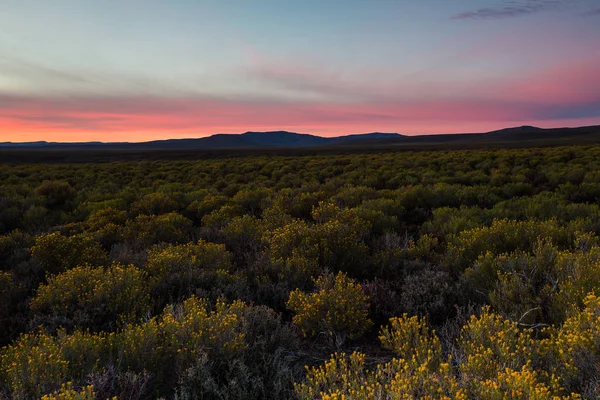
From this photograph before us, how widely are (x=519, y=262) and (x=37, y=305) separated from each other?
669 cm

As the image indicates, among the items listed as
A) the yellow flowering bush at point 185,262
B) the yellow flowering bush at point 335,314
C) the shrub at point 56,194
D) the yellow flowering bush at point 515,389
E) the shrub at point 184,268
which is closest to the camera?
the yellow flowering bush at point 515,389

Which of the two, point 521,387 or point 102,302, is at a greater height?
point 521,387

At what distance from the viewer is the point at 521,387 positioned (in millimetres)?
2359

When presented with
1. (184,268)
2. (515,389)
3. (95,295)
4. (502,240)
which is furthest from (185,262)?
(502,240)

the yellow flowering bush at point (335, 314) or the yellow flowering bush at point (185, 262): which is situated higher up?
the yellow flowering bush at point (185, 262)

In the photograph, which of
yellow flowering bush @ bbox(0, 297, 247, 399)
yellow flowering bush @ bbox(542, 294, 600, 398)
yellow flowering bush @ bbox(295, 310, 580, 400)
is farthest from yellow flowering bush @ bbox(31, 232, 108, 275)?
Result: yellow flowering bush @ bbox(542, 294, 600, 398)

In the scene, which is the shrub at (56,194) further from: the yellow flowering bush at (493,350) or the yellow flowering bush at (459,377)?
the yellow flowering bush at (493,350)

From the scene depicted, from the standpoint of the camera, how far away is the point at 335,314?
417 cm

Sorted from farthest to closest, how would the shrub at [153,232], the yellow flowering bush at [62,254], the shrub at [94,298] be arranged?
the shrub at [153,232] → the yellow flowering bush at [62,254] → the shrub at [94,298]

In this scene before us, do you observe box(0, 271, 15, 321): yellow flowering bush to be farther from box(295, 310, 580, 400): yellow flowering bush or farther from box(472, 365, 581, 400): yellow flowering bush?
box(472, 365, 581, 400): yellow flowering bush

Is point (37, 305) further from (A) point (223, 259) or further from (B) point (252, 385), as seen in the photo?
(B) point (252, 385)

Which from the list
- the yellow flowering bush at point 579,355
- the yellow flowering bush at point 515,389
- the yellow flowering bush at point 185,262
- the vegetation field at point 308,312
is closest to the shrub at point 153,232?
the vegetation field at point 308,312

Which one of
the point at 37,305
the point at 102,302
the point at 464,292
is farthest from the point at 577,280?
the point at 37,305

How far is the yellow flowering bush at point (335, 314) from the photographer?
13.7ft
